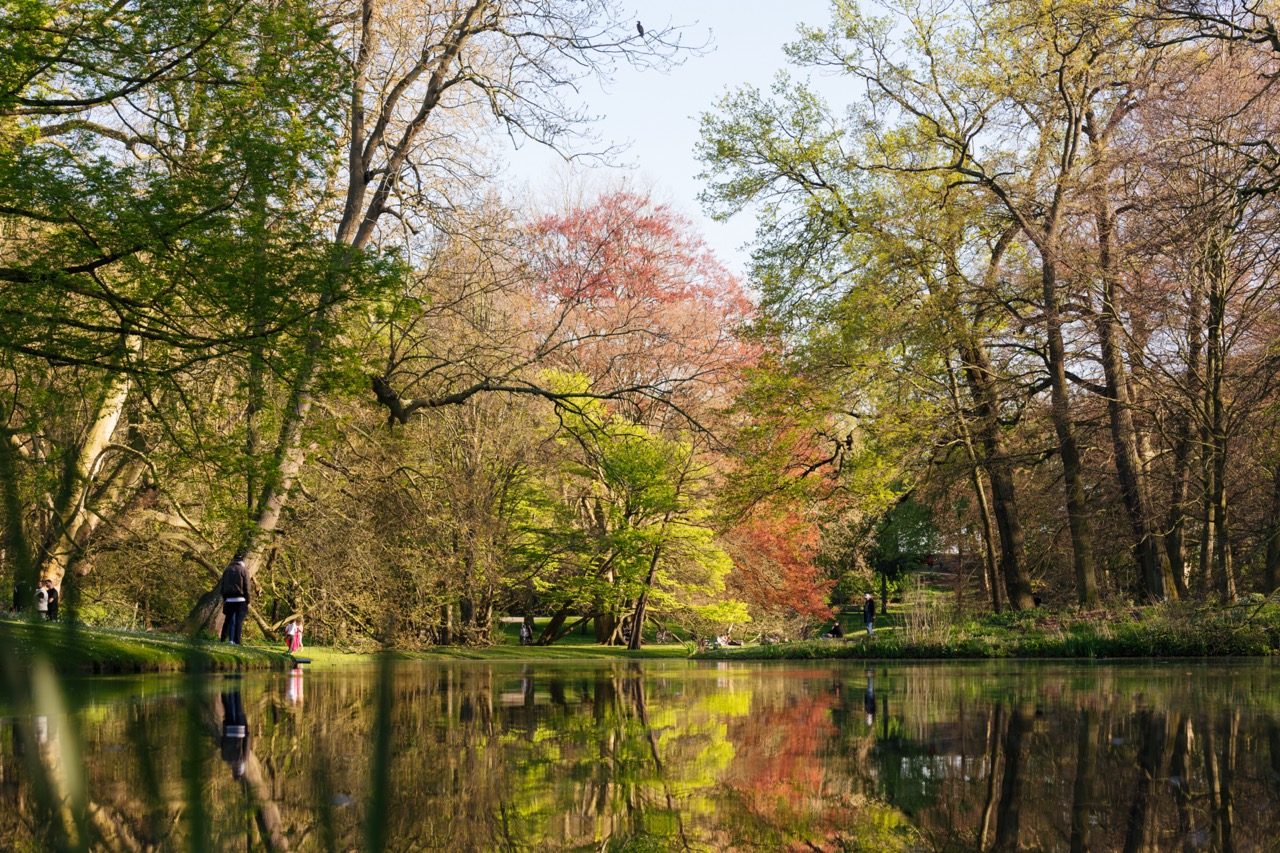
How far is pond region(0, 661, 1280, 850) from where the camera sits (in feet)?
11.8

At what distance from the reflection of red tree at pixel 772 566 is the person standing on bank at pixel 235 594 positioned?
61.0 feet

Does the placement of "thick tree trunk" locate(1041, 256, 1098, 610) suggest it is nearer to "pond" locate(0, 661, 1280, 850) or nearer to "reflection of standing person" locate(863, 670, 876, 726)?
"reflection of standing person" locate(863, 670, 876, 726)

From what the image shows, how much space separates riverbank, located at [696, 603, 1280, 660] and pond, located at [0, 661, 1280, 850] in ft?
23.4

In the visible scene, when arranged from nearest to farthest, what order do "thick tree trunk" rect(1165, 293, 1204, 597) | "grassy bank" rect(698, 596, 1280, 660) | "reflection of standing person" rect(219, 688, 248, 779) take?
"reflection of standing person" rect(219, 688, 248, 779) < "grassy bank" rect(698, 596, 1280, 660) < "thick tree trunk" rect(1165, 293, 1204, 597)

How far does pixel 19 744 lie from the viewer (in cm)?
580

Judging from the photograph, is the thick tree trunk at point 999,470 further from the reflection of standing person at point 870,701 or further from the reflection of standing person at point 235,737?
the reflection of standing person at point 235,737

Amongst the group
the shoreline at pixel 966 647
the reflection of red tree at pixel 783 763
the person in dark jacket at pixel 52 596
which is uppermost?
the person in dark jacket at pixel 52 596

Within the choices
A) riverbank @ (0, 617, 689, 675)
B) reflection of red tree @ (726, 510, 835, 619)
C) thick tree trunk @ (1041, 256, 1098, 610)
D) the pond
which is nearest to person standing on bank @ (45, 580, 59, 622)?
riverbank @ (0, 617, 689, 675)

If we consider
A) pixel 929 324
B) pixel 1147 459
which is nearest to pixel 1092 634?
pixel 929 324

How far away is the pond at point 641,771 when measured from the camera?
361cm

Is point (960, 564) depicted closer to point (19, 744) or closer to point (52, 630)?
point (19, 744)

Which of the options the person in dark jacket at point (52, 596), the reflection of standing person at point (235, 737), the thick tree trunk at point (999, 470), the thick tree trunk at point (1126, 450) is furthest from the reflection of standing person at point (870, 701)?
the person in dark jacket at point (52, 596)

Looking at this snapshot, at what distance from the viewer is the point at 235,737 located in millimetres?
6445

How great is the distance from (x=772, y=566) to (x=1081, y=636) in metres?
17.0
